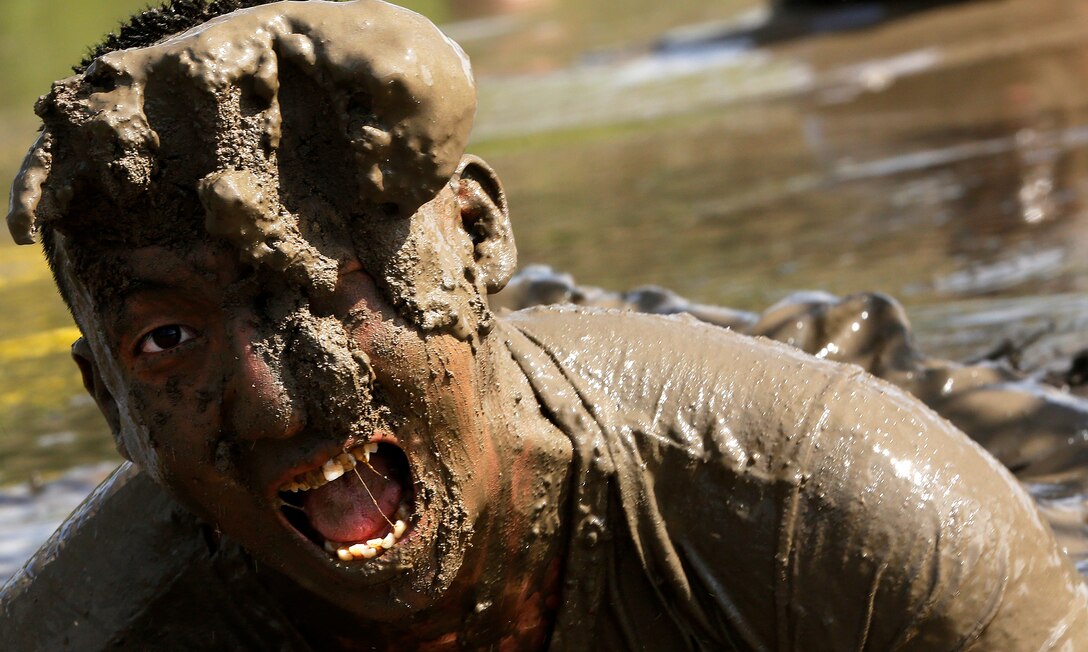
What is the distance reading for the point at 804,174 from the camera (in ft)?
34.8

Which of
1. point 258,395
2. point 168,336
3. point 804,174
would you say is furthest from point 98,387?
point 804,174

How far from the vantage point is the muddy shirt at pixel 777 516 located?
2.63 m

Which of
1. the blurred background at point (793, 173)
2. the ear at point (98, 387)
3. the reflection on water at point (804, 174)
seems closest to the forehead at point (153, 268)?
the ear at point (98, 387)

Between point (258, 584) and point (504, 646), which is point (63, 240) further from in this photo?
point (504, 646)

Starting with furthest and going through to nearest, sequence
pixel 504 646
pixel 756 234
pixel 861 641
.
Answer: pixel 756 234
pixel 504 646
pixel 861 641

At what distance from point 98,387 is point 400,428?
61cm

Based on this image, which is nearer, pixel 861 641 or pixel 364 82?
pixel 364 82

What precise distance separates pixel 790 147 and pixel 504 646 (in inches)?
371

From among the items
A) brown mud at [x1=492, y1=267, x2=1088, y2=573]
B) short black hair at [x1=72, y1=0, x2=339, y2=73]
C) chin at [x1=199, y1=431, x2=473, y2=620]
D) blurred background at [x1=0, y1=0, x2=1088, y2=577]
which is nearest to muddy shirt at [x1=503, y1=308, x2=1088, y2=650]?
chin at [x1=199, y1=431, x2=473, y2=620]

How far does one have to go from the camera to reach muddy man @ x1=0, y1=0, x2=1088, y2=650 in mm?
2244

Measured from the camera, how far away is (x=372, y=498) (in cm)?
238

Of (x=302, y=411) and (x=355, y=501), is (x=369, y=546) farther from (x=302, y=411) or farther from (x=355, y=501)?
(x=302, y=411)

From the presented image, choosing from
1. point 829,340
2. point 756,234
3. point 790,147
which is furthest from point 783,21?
point 829,340

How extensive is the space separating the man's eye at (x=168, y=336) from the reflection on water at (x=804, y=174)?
363 cm
